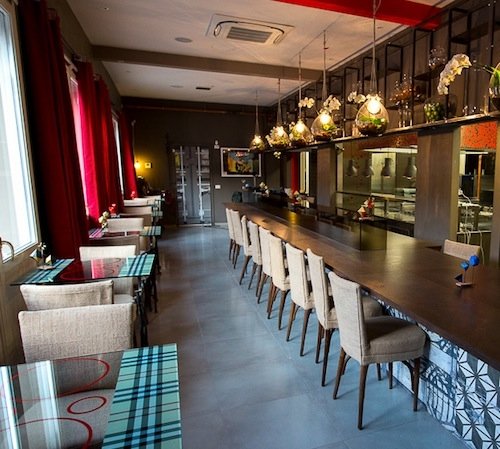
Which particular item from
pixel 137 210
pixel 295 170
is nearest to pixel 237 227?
pixel 137 210

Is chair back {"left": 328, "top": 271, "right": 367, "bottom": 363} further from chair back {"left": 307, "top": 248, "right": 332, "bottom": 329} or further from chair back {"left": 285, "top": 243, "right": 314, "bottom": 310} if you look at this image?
chair back {"left": 285, "top": 243, "right": 314, "bottom": 310}

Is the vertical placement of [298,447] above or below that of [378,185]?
below

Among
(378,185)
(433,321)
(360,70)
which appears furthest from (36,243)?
(378,185)

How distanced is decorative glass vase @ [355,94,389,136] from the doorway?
7141mm

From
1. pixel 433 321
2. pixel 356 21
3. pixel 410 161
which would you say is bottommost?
pixel 433 321

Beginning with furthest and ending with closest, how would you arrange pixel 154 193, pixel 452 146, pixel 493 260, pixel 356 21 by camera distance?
pixel 154 193, pixel 356 21, pixel 452 146, pixel 493 260

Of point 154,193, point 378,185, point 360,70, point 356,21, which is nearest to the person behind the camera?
point 356,21

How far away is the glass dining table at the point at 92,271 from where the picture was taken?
2447 millimetres

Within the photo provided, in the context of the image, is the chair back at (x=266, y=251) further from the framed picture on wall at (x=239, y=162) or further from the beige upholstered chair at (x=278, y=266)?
the framed picture on wall at (x=239, y=162)

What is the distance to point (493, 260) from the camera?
3.56m

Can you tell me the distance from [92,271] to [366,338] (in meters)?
2.03

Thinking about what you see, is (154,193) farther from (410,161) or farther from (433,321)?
(433,321)

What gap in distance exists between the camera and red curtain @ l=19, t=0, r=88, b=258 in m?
2.75

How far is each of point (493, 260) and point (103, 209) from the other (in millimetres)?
4775
